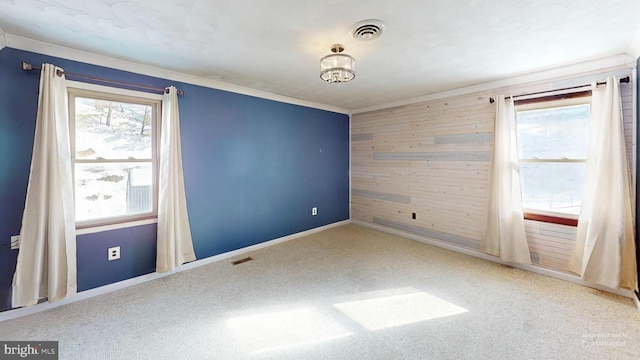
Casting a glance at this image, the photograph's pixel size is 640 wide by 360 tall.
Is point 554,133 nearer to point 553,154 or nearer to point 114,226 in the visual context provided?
point 553,154

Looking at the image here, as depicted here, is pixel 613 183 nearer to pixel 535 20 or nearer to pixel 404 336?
pixel 535 20

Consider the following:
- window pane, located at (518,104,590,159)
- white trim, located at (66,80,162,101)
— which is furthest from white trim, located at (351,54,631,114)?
white trim, located at (66,80,162,101)

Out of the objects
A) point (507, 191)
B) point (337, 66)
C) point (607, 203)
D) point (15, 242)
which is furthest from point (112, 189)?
point (607, 203)

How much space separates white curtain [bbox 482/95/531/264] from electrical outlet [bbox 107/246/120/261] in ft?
14.5

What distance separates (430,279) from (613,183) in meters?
1.98

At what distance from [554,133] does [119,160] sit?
4.88m

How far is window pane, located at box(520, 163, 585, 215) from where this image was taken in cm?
277

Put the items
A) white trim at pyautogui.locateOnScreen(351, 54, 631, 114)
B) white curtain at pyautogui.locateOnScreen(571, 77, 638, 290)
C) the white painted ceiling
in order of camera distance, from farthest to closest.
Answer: white trim at pyautogui.locateOnScreen(351, 54, 631, 114), white curtain at pyautogui.locateOnScreen(571, 77, 638, 290), the white painted ceiling

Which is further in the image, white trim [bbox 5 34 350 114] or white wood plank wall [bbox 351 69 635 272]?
white wood plank wall [bbox 351 69 635 272]

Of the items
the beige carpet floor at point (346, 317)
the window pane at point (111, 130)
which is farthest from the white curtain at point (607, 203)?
the window pane at point (111, 130)

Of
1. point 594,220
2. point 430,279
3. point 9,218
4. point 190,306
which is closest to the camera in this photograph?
point 9,218

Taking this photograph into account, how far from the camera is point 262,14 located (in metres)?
1.76

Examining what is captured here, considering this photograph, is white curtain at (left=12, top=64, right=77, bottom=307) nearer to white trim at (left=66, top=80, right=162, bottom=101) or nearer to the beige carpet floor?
white trim at (left=66, top=80, right=162, bottom=101)

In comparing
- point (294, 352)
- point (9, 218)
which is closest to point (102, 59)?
point (9, 218)
